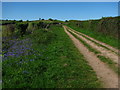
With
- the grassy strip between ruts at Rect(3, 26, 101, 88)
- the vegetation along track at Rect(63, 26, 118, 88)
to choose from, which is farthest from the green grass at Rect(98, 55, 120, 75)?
the grassy strip between ruts at Rect(3, 26, 101, 88)

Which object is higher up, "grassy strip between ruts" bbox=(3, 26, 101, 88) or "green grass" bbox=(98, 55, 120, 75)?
"green grass" bbox=(98, 55, 120, 75)

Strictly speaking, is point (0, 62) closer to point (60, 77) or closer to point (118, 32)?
point (60, 77)

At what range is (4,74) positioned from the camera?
783 cm

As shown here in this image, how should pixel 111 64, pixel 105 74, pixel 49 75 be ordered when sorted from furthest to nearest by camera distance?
1. pixel 111 64
2. pixel 105 74
3. pixel 49 75

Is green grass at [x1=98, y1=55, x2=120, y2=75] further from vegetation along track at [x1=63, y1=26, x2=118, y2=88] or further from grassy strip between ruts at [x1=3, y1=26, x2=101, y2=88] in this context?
grassy strip between ruts at [x1=3, y1=26, x2=101, y2=88]

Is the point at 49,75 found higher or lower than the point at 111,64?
lower

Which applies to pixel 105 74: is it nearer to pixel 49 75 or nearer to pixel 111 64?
pixel 111 64

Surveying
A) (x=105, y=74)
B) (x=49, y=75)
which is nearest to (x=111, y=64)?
(x=105, y=74)

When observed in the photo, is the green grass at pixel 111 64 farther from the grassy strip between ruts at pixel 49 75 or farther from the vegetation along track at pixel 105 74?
the grassy strip between ruts at pixel 49 75

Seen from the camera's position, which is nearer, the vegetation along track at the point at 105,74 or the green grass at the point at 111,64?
the vegetation along track at the point at 105,74

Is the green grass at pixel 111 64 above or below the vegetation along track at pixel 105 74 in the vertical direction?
above

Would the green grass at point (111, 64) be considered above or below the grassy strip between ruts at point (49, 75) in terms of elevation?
above

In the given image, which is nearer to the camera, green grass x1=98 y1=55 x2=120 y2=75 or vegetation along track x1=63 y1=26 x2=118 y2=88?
vegetation along track x1=63 y1=26 x2=118 y2=88

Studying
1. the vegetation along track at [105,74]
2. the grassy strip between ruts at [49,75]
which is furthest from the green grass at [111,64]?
the grassy strip between ruts at [49,75]
